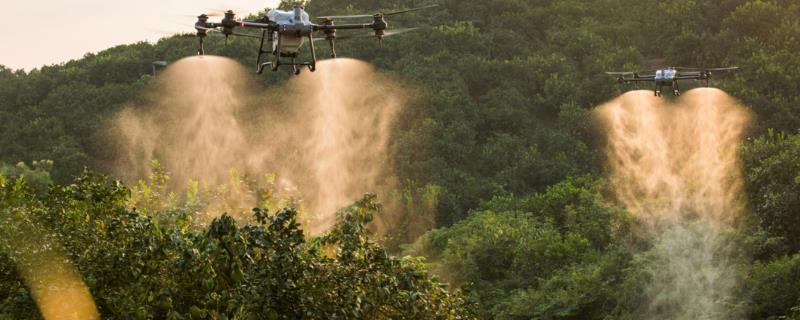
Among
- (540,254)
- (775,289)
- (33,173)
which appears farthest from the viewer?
(33,173)

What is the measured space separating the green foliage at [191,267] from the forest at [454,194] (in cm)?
4

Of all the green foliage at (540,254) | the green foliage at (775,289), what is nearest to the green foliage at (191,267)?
the green foliage at (775,289)

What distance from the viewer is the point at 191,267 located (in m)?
20.7

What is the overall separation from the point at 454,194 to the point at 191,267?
48288 mm

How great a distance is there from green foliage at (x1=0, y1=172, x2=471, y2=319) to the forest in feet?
0.14

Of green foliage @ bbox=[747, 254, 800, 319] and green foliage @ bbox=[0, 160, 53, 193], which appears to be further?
green foliage @ bbox=[0, 160, 53, 193]

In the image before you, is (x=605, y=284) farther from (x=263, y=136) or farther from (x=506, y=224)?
(x=263, y=136)

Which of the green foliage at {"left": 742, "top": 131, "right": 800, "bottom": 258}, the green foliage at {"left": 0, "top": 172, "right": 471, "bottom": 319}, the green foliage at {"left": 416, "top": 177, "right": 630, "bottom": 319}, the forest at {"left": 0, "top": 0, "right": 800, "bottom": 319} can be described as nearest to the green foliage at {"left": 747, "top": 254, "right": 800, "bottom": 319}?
the forest at {"left": 0, "top": 0, "right": 800, "bottom": 319}

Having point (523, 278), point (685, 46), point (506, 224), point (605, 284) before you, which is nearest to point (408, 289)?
point (605, 284)

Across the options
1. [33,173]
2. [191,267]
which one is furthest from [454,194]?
[191,267]

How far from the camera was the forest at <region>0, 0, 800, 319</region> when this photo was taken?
21328 mm

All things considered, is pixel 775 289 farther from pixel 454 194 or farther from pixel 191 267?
pixel 454 194

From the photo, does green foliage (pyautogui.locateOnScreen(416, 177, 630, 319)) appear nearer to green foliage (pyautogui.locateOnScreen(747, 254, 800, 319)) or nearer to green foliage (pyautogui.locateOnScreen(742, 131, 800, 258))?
→ green foliage (pyautogui.locateOnScreen(747, 254, 800, 319))

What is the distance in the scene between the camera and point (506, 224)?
56094 millimetres
